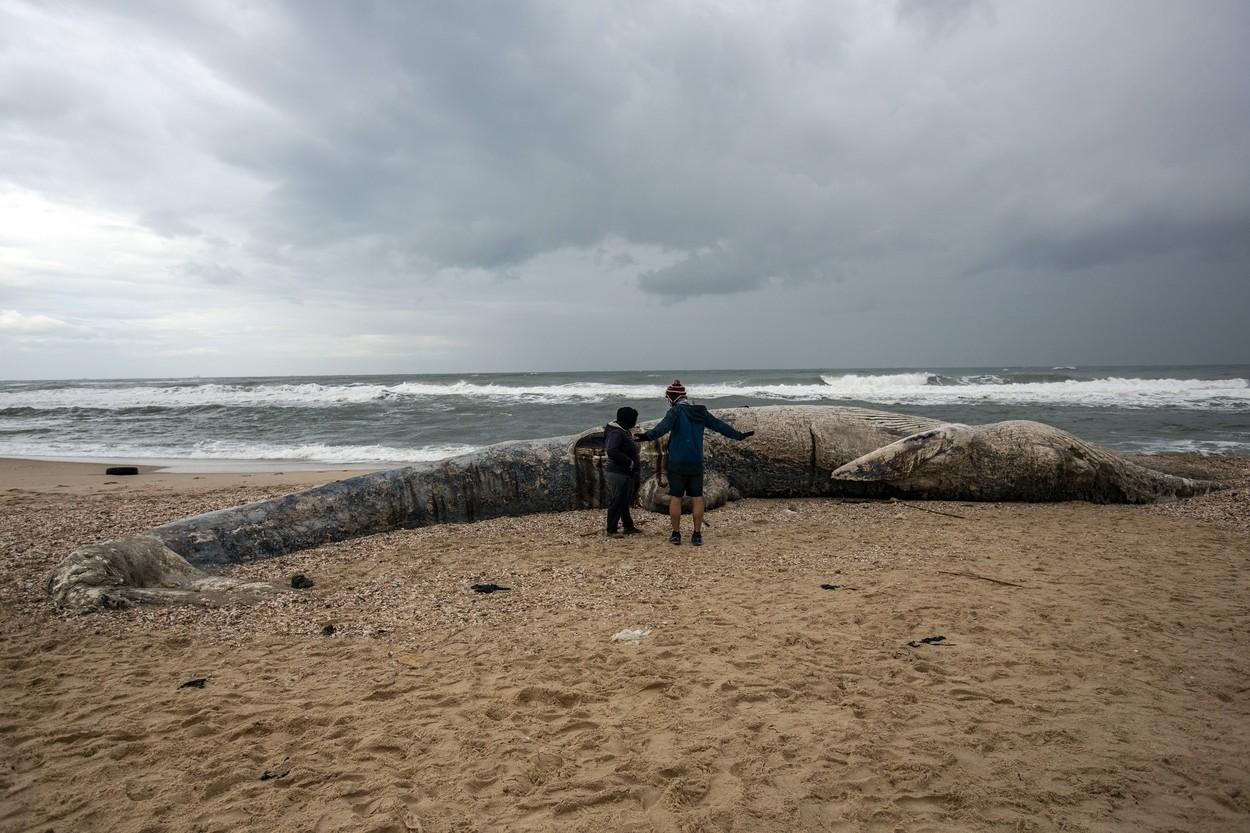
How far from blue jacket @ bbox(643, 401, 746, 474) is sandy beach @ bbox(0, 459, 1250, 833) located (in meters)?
1.13

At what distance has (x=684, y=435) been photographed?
23.2ft

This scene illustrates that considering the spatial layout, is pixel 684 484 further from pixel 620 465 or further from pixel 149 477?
pixel 149 477

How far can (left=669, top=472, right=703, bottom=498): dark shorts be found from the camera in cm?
705

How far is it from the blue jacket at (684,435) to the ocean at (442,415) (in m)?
8.77

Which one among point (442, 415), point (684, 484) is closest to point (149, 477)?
point (684, 484)

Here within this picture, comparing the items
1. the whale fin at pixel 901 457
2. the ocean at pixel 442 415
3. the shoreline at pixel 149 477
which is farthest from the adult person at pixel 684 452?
the ocean at pixel 442 415

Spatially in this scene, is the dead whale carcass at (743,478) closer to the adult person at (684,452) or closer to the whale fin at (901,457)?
the whale fin at (901,457)

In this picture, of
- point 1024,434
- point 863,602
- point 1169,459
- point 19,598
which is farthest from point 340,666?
point 1169,459

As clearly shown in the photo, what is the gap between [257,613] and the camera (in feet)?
15.9

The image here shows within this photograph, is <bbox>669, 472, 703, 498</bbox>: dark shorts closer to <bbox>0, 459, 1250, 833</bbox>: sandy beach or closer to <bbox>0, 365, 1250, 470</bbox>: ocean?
<bbox>0, 459, 1250, 833</bbox>: sandy beach

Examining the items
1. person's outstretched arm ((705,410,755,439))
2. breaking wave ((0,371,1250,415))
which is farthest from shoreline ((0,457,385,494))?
breaking wave ((0,371,1250,415))

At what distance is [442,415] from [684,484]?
1978 centimetres

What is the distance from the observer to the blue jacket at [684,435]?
7.03 meters

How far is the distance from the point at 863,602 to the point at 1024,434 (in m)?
5.74
